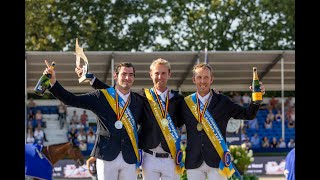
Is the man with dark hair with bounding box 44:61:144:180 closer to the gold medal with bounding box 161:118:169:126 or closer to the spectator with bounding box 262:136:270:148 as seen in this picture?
the gold medal with bounding box 161:118:169:126

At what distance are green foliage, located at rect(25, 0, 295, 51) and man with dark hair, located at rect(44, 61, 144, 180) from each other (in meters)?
26.7

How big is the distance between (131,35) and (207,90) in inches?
1085

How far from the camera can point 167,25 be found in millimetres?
34438

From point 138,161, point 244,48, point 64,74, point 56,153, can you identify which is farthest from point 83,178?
point 244,48

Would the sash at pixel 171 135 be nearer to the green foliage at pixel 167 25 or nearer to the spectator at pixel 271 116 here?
the spectator at pixel 271 116

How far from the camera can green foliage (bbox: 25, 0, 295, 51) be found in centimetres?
3378

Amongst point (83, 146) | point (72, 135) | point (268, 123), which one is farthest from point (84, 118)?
point (268, 123)

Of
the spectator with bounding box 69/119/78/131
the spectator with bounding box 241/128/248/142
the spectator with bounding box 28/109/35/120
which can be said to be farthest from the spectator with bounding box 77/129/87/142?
the spectator with bounding box 241/128/248/142

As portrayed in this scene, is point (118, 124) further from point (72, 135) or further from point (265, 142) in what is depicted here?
point (265, 142)

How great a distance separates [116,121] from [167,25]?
91.3ft

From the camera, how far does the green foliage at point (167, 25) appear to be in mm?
33781

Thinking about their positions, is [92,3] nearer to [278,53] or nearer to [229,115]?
[278,53]

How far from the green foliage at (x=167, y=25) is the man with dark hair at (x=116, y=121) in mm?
26727

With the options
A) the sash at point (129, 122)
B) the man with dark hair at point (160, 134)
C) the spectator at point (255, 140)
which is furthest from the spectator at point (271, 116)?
the sash at point (129, 122)
